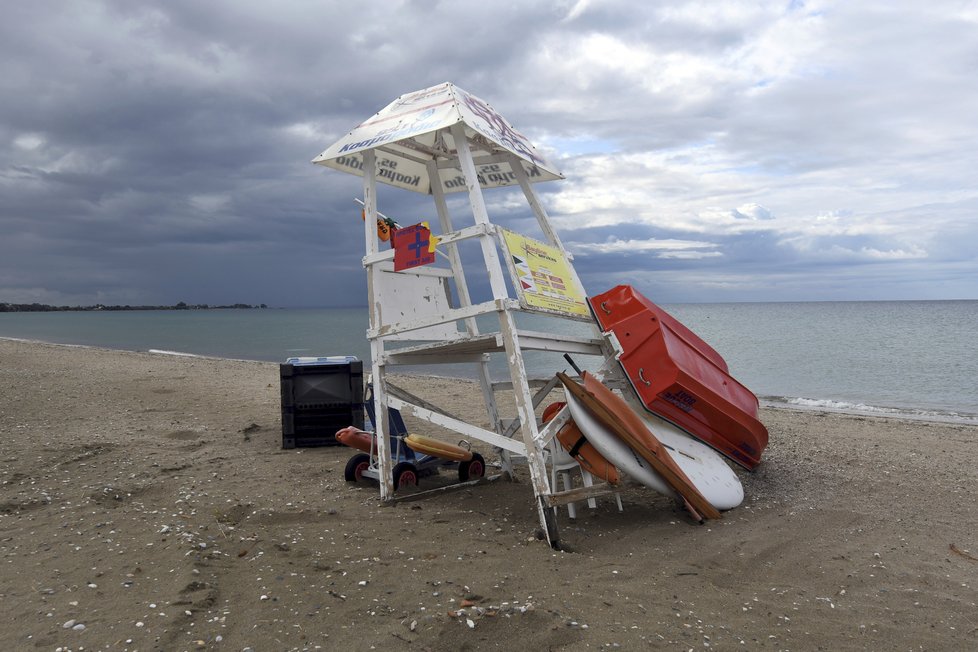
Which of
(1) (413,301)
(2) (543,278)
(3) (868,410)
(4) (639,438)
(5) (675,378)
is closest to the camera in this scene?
(4) (639,438)

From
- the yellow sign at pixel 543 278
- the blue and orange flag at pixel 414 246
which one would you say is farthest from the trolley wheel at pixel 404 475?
the yellow sign at pixel 543 278

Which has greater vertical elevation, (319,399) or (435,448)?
(319,399)

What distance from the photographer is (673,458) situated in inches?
229

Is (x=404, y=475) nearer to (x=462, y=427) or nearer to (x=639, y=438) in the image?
(x=462, y=427)

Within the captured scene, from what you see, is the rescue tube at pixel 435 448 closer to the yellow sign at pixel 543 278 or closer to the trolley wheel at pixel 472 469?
the trolley wheel at pixel 472 469

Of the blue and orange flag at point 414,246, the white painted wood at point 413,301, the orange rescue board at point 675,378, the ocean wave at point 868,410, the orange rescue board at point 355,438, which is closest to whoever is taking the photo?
the blue and orange flag at point 414,246

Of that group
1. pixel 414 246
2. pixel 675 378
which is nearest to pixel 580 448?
pixel 675 378

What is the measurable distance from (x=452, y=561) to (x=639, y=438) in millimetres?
1813

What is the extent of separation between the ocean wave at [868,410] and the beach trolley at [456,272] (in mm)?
12517

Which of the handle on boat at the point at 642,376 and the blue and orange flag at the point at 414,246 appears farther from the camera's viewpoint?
the handle on boat at the point at 642,376

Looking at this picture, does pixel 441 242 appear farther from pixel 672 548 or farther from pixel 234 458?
pixel 234 458

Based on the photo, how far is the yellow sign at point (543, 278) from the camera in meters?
5.59

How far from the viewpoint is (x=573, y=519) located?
19.4ft

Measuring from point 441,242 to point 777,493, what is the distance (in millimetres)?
4155
